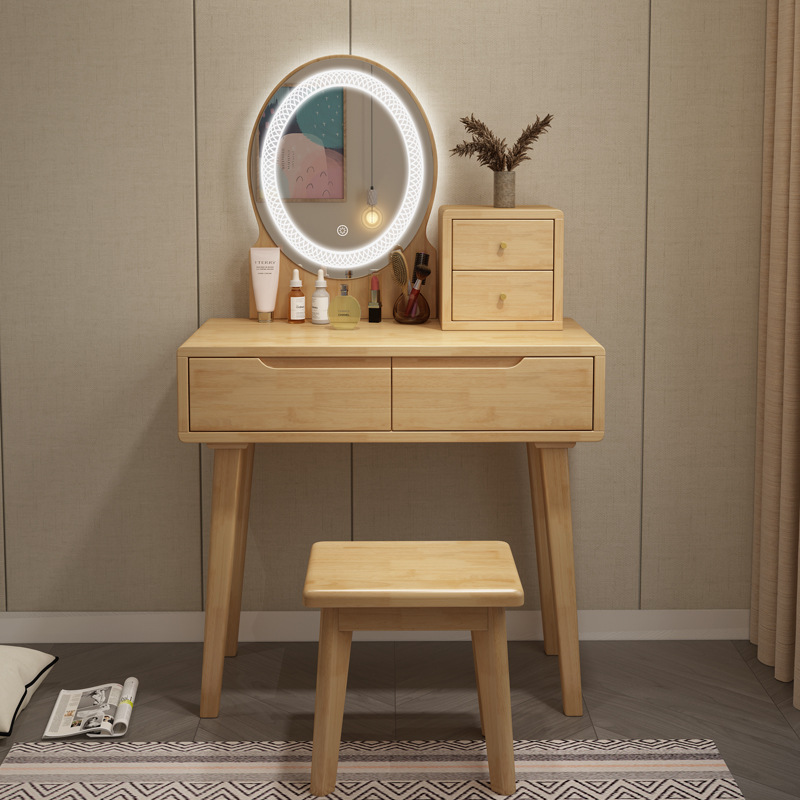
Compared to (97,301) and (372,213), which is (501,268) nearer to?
(372,213)

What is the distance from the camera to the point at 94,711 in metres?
2.38

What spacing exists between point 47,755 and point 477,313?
1440mm

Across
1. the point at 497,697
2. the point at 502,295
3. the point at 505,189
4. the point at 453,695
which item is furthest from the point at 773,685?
the point at 505,189

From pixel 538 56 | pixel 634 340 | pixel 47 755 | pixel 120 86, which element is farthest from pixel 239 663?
pixel 538 56

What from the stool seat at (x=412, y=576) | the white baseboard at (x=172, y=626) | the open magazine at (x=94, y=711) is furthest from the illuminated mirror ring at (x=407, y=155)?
the open magazine at (x=94, y=711)

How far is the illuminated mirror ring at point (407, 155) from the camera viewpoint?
2.62 m

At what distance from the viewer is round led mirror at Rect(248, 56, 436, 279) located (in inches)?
103

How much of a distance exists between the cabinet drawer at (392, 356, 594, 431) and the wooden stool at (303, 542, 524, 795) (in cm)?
34

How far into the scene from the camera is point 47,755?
88.3 inches

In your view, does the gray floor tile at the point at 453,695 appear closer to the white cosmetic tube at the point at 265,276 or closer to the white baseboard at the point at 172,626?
the white baseboard at the point at 172,626

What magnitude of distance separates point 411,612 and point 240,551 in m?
0.73

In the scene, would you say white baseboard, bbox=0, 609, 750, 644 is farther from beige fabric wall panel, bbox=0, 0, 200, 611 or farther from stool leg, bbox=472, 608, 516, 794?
stool leg, bbox=472, 608, 516, 794

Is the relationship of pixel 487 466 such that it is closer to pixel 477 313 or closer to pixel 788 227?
pixel 477 313

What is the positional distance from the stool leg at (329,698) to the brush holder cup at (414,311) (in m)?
0.89
